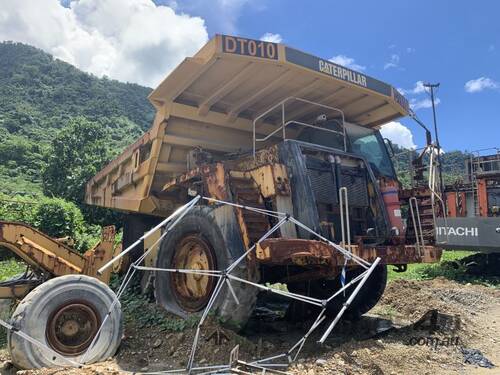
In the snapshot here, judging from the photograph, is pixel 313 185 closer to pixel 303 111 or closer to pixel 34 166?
pixel 303 111

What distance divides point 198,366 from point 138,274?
2666 mm

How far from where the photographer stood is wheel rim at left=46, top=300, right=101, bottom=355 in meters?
3.66

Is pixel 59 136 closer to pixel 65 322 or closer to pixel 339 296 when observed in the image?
pixel 339 296

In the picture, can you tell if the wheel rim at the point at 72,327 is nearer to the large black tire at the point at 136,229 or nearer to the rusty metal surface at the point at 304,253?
the rusty metal surface at the point at 304,253

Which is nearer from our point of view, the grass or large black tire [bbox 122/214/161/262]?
large black tire [bbox 122/214/161/262]

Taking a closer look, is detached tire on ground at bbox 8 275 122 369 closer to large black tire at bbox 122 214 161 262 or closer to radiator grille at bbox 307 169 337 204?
radiator grille at bbox 307 169 337 204

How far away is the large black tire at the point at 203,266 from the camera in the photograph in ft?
13.7

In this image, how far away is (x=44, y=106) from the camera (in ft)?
220

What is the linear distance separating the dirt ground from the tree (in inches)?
468

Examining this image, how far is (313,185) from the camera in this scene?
4.64m

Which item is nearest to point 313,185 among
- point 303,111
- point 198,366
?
point 303,111

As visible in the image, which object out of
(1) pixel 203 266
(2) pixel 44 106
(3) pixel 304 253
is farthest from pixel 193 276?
(2) pixel 44 106

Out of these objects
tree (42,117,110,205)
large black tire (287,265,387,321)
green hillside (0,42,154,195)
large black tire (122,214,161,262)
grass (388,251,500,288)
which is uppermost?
green hillside (0,42,154,195)

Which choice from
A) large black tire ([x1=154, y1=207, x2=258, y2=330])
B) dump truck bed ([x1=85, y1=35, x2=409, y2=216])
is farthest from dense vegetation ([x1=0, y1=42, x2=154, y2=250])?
large black tire ([x1=154, y1=207, x2=258, y2=330])
